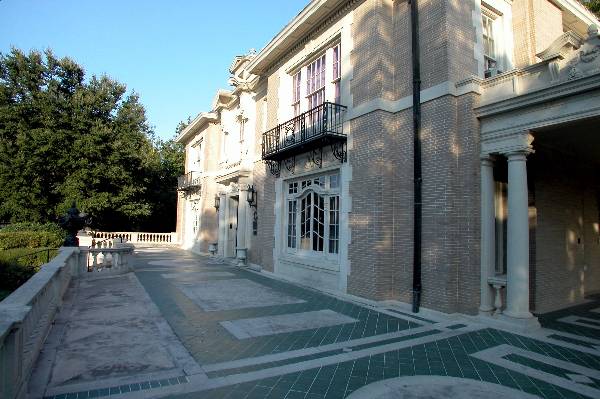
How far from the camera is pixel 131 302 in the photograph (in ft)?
26.5

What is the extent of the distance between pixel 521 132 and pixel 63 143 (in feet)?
77.8

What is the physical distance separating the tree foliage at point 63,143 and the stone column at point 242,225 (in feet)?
39.4

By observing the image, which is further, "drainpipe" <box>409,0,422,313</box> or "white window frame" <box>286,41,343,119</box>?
"white window frame" <box>286,41,343,119</box>

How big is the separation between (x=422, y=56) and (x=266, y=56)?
20.4 feet

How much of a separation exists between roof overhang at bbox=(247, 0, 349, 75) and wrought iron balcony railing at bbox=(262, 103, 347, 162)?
253 centimetres

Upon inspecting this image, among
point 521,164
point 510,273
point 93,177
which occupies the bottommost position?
point 510,273

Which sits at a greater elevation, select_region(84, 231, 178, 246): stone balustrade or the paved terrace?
select_region(84, 231, 178, 246): stone balustrade

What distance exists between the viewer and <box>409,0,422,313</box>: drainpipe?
7715 mm

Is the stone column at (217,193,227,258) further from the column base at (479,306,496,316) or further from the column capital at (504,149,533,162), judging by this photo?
the column capital at (504,149,533,162)

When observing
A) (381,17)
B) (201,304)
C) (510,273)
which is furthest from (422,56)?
(201,304)

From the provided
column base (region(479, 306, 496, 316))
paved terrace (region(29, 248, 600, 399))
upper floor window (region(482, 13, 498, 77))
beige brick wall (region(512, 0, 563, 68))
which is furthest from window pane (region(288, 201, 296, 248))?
beige brick wall (region(512, 0, 563, 68))

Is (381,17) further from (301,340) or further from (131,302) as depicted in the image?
(131,302)

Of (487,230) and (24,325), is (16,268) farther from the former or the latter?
(487,230)

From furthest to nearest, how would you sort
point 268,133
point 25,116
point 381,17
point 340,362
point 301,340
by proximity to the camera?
point 25,116
point 268,133
point 381,17
point 301,340
point 340,362
